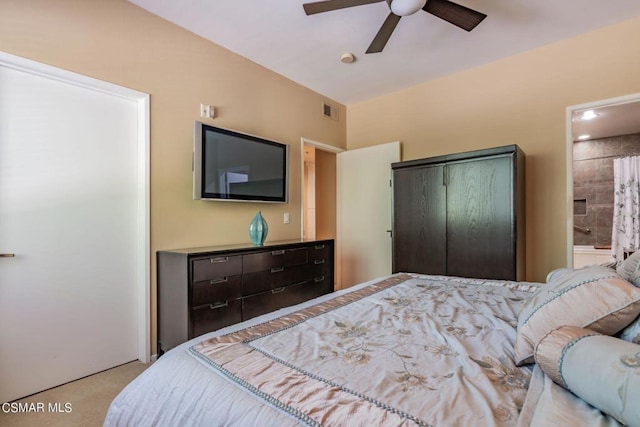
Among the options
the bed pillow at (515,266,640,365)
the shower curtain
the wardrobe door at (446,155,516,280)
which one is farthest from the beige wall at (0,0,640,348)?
the shower curtain

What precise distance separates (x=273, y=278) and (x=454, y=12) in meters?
2.40

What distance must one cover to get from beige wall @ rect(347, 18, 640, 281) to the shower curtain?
2568 mm

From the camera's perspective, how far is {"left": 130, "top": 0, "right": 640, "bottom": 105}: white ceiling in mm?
2412

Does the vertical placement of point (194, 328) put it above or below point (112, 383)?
above

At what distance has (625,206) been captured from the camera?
445 centimetres

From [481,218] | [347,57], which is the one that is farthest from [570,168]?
[347,57]

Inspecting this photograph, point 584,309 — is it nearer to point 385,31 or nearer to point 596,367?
point 596,367

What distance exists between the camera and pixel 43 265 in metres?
1.99

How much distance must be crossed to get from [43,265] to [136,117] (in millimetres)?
1212

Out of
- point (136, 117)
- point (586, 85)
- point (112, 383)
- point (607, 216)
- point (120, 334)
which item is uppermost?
point (586, 85)

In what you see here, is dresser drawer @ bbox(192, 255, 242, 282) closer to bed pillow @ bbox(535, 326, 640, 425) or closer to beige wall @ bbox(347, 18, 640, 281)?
bed pillow @ bbox(535, 326, 640, 425)

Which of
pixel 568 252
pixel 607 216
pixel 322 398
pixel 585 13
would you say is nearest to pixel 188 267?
pixel 322 398

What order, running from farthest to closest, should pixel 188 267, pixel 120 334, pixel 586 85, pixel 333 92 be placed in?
pixel 333 92 < pixel 586 85 < pixel 120 334 < pixel 188 267

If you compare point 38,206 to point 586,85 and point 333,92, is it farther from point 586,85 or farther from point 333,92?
point 586,85
